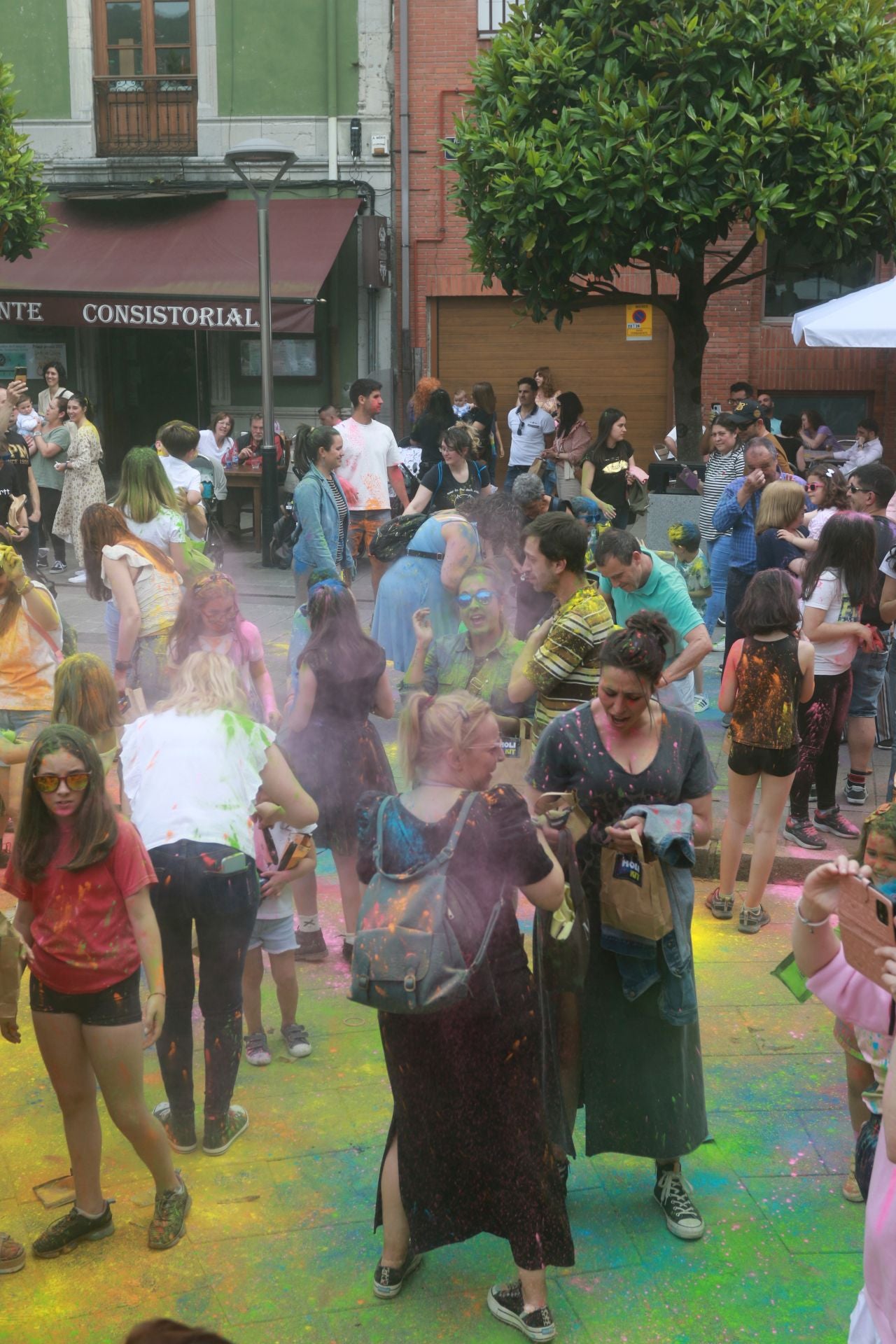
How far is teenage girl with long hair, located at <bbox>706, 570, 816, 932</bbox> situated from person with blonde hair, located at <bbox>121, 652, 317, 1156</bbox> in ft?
7.22

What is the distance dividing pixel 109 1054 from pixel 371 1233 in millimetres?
878

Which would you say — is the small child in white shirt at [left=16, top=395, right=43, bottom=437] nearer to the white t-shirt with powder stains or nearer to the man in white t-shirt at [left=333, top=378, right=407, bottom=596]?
the man in white t-shirt at [left=333, top=378, right=407, bottom=596]

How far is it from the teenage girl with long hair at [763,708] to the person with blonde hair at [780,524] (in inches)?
72.3

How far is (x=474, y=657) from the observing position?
5.52 metres

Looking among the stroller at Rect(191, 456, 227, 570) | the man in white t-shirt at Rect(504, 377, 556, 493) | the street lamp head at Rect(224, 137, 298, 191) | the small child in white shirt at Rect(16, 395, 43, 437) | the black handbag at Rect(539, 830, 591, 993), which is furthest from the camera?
the man in white t-shirt at Rect(504, 377, 556, 493)

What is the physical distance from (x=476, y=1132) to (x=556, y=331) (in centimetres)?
1435

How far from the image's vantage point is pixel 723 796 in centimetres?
720

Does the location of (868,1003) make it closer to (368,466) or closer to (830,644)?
(830,644)

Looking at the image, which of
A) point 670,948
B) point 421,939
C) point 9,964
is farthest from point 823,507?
point 9,964

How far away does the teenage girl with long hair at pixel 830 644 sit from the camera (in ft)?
20.8

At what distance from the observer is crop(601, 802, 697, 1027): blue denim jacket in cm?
359

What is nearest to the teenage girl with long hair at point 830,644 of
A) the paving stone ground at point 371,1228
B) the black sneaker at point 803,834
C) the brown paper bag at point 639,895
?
the black sneaker at point 803,834

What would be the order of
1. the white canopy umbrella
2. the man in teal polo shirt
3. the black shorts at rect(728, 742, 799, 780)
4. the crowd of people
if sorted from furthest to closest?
the white canopy umbrella → the black shorts at rect(728, 742, 799, 780) → the man in teal polo shirt → the crowd of people

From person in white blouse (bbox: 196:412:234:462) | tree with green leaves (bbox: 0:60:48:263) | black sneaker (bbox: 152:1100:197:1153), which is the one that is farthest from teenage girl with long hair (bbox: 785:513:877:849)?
tree with green leaves (bbox: 0:60:48:263)
